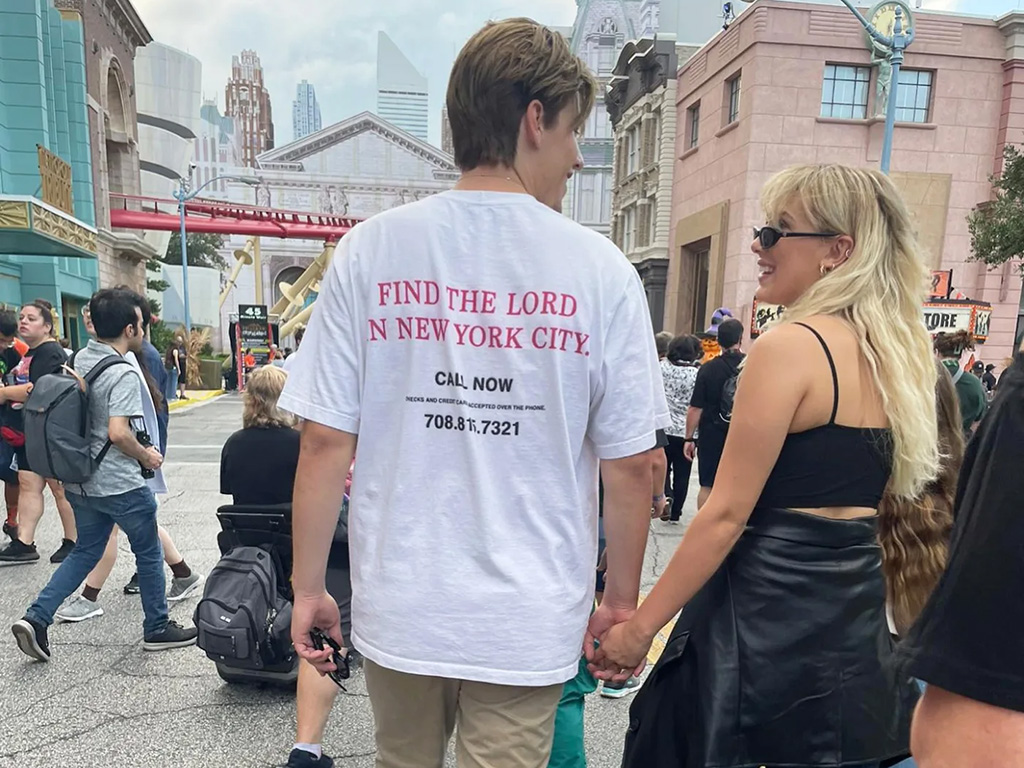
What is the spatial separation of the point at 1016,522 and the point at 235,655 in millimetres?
2910

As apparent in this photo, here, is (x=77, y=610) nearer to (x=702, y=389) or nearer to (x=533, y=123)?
(x=533, y=123)

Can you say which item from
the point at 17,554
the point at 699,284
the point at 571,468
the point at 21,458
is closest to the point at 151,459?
the point at 21,458

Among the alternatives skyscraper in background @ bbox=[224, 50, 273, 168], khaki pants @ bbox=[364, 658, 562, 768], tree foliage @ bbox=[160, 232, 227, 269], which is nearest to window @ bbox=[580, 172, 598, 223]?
tree foliage @ bbox=[160, 232, 227, 269]

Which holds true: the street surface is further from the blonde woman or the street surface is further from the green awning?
the green awning

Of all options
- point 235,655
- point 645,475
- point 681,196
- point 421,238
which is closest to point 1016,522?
point 645,475

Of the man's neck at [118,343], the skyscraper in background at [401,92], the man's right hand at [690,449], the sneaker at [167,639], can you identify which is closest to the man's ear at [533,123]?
the man's neck at [118,343]

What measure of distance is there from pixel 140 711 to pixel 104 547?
981 mm

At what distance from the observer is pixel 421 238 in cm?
133

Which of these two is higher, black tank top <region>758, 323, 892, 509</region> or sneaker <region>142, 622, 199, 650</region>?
black tank top <region>758, 323, 892, 509</region>

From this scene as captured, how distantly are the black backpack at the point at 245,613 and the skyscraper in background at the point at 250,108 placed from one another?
143964mm

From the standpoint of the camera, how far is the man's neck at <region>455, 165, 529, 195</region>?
135 centimetres

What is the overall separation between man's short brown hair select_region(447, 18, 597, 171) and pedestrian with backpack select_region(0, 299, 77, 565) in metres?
4.47

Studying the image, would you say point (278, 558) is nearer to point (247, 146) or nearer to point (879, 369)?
point (879, 369)

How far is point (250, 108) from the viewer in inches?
5330
